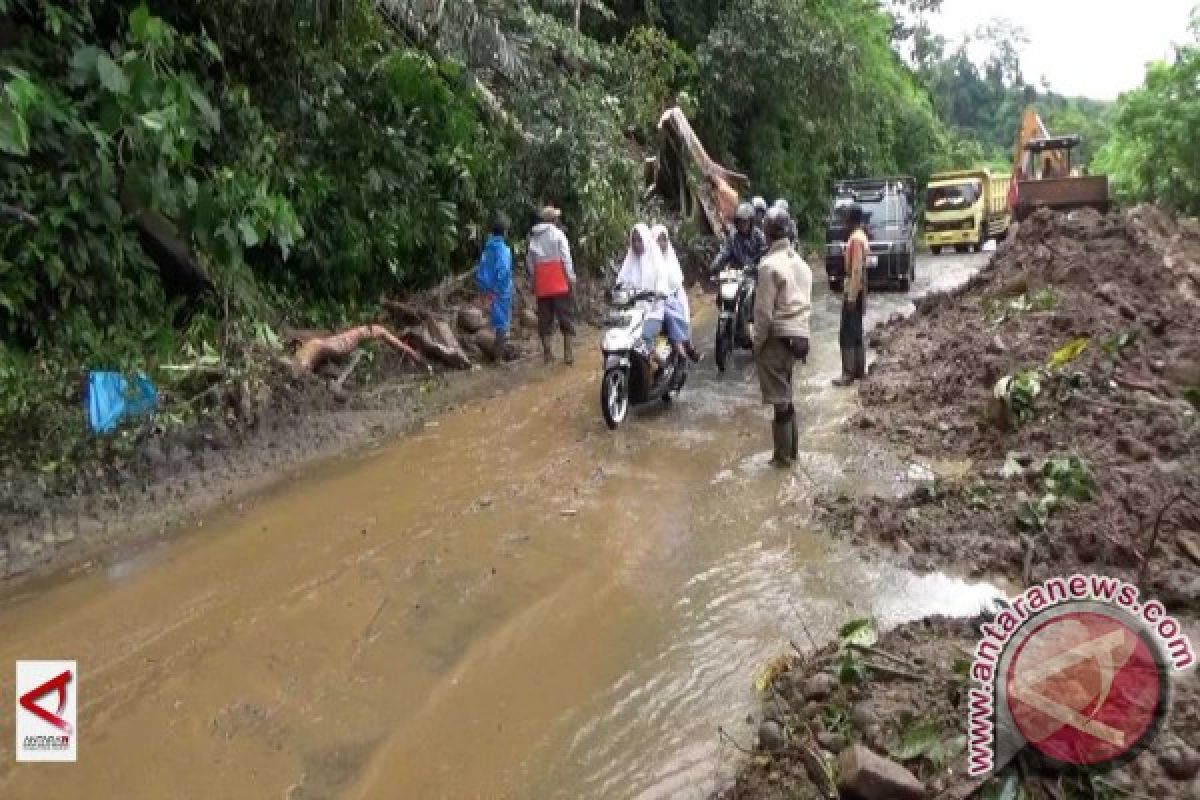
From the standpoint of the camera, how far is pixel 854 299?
905 cm

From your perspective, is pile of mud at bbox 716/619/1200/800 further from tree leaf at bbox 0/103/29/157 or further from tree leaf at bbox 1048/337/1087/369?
tree leaf at bbox 0/103/29/157

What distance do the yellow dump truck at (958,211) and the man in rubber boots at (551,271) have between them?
1785 centimetres

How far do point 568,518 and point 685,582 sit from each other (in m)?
1.14

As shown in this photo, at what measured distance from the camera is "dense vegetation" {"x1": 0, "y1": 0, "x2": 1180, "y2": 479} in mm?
6254

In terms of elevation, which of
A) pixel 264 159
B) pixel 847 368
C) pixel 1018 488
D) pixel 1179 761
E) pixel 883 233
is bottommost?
pixel 1179 761

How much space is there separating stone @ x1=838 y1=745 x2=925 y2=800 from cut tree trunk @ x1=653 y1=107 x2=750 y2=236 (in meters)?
16.1

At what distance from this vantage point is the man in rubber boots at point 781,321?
6781 millimetres

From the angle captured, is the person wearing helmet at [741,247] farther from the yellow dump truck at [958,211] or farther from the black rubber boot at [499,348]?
the yellow dump truck at [958,211]

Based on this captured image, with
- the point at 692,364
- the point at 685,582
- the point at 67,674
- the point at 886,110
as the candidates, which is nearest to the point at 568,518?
the point at 685,582

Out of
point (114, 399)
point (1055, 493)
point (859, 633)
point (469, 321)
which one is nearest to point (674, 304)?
point (469, 321)

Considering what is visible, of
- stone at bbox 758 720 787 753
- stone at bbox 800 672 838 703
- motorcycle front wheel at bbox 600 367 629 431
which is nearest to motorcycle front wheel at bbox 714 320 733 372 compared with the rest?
motorcycle front wheel at bbox 600 367 629 431

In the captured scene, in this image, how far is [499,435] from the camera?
26.0 ft

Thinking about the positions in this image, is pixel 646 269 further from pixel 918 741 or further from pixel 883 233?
pixel 883 233

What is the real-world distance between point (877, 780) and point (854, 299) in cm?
680
